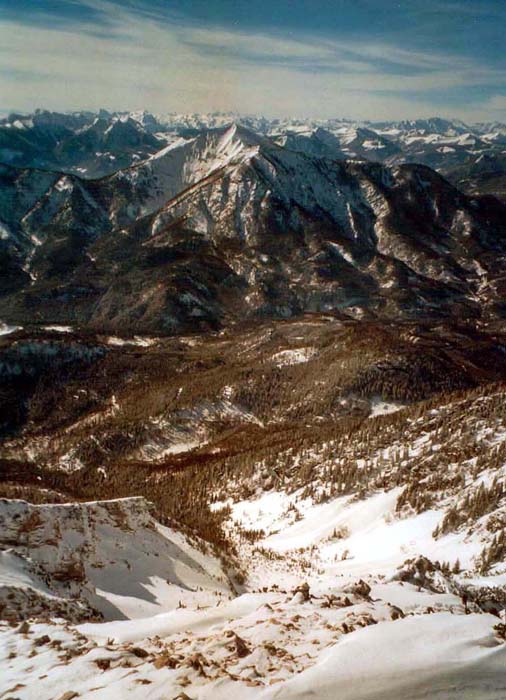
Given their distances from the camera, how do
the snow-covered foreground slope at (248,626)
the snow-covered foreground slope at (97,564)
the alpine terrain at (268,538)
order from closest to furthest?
the snow-covered foreground slope at (248,626) → the alpine terrain at (268,538) → the snow-covered foreground slope at (97,564)

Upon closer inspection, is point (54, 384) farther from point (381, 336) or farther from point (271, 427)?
point (381, 336)

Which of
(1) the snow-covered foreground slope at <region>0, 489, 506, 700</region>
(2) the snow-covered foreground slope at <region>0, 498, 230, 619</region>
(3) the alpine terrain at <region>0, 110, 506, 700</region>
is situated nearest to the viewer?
(1) the snow-covered foreground slope at <region>0, 489, 506, 700</region>

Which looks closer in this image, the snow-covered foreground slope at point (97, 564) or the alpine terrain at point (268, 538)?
the alpine terrain at point (268, 538)

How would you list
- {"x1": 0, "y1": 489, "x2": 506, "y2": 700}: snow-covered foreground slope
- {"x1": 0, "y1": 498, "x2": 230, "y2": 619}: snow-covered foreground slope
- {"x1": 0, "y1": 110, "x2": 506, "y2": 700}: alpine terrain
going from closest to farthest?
{"x1": 0, "y1": 489, "x2": 506, "y2": 700}: snow-covered foreground slope < {"x1": 0, "y1": 110, "x2": 506, "y2": 700}: alpine terrain < {"x1": 0, "y1": 498, "x2": 230, "y2": 619}: snow-covered foreground slope

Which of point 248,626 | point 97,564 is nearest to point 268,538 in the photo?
point 97,564

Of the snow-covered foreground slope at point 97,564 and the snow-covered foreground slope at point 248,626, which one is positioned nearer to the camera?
the snow-covered foreground slope at point 248,626

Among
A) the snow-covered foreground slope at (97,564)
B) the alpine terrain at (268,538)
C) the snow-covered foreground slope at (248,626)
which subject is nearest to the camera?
the snow-covered foreground slope at (248,626)

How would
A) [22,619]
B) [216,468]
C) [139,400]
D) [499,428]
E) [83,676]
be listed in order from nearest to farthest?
1. [83,676]
2. [22,619]
3. [499,428]
4. [216,468]
5. [139,400]

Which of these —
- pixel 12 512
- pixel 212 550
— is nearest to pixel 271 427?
pixel 212 550
